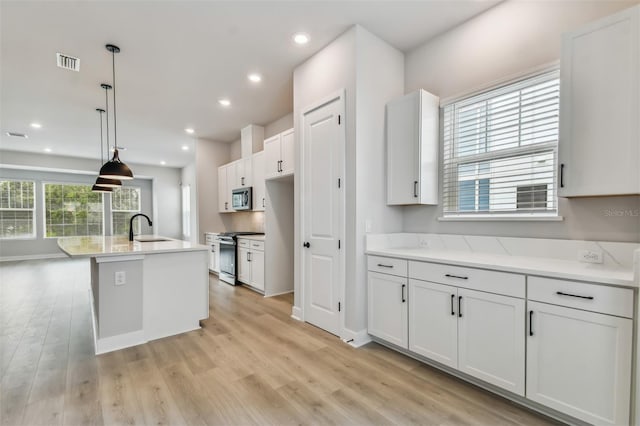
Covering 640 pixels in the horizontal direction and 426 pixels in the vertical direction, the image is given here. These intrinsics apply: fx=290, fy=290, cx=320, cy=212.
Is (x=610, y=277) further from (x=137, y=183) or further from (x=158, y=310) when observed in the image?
(x=137, y=183)

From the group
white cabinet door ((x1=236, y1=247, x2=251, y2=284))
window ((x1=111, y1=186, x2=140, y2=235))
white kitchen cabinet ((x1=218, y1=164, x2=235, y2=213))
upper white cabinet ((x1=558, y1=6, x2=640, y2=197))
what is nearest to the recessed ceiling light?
upper white cabinet ((x1=558, y1=6, x2=640, y2=197))

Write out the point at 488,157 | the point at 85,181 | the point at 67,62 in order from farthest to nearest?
1. the point at 85,181
2. the point at 67,62
3. the point at 488,157

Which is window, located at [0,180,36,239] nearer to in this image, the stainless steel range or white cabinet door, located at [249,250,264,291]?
the stainless steel range

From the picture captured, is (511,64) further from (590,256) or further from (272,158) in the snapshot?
(272,158)

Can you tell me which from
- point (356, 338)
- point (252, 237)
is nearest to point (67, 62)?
point (252, 237)

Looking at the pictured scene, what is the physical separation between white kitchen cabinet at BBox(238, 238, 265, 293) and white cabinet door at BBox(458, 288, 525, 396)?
3.18 meters

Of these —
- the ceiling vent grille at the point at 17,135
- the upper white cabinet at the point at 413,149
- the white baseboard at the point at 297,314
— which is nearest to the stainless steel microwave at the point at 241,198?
the white baseboard at the point at 297,314

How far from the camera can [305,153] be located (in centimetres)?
340

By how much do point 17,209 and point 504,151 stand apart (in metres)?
11.2

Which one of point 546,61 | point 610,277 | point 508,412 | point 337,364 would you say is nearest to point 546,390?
point 508,412

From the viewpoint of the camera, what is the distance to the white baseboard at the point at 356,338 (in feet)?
9.09

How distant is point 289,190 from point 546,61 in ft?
11.7

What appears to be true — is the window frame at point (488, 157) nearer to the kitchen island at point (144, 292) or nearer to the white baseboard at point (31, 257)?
the kitchen island at point (144, 292)

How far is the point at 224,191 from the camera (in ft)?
21.3
